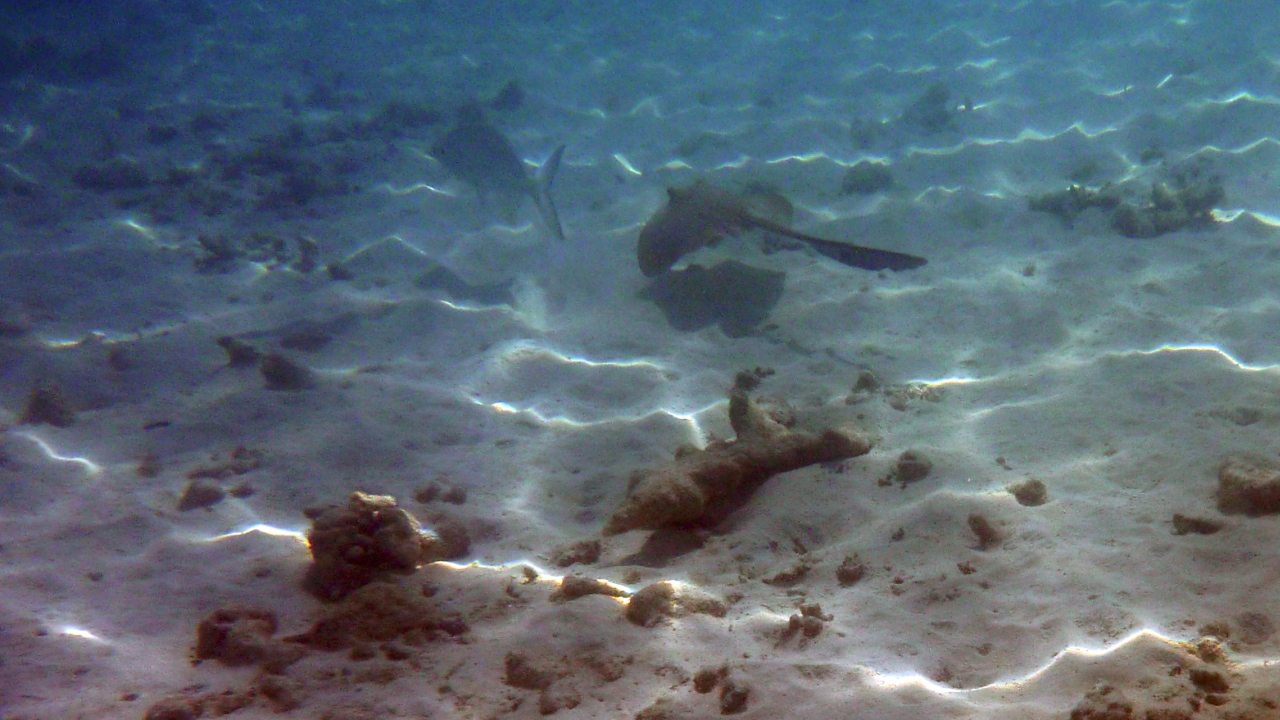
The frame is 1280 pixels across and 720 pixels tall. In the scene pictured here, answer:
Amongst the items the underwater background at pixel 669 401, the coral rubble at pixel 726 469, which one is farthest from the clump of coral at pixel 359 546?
the coral rubble at pixel 726 469

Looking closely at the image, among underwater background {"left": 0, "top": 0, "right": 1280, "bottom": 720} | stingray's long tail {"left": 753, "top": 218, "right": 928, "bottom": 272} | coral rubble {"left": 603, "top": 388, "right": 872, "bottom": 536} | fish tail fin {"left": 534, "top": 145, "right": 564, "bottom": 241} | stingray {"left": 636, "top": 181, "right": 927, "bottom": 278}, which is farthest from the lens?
fish tail fin {"left": 534, "top": 145, "right": 564, "bottom": 241}

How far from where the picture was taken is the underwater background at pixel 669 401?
102 inches

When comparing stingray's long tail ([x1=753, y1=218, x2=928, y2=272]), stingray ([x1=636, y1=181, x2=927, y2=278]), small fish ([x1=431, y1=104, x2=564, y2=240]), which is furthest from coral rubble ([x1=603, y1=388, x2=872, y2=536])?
small fish ([x1=431, y1=104, x2=564, y2=240])

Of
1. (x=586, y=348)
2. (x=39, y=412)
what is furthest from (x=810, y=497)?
(x=39, y=412)

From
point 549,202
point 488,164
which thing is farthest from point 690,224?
point 488,164

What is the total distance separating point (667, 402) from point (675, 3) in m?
20.6

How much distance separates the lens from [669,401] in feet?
17.5

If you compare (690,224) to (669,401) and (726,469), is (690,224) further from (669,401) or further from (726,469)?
(726,469)

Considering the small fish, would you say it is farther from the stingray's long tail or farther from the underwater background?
the stingray's long tail

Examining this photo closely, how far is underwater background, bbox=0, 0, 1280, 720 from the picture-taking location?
2586mm

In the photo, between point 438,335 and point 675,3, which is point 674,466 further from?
point 675,3

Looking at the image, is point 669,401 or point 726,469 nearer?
point 726,469

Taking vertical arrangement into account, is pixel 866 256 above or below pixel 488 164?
below

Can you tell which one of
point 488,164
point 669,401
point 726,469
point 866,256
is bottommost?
point 726,469
